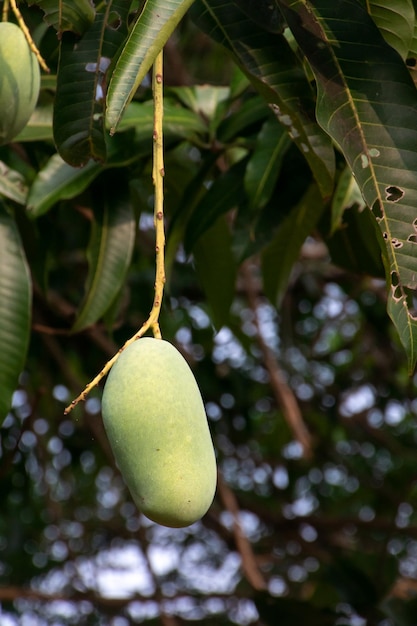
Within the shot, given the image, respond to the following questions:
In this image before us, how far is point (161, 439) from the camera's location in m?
0.67

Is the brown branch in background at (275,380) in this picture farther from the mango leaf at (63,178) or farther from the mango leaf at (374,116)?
the mango leaf at (374,116)

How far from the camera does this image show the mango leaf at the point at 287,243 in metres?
1.33

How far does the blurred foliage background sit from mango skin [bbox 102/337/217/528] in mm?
426

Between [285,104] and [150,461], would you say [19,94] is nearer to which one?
[285,104]

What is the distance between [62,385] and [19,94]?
1.61 meters

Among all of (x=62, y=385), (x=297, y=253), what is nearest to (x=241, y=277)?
(x=62, y=385)

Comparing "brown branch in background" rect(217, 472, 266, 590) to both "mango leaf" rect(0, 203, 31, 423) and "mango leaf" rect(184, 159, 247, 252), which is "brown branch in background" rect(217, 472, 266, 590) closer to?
"mango leaf" rect(184, 159, 247, 252)

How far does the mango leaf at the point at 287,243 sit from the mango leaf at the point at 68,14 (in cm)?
45

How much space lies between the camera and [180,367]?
2.32 feet

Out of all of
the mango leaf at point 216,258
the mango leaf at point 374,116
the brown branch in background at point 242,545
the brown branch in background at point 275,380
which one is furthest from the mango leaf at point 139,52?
the brown branch in background at point 275,380

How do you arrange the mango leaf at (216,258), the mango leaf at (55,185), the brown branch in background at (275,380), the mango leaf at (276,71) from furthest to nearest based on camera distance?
1. the brown branch in background at (275,380)
2. the mango leaf at (216,258)
3. the mango leaf at (55,185)
4. the mango leaf at (276,71)

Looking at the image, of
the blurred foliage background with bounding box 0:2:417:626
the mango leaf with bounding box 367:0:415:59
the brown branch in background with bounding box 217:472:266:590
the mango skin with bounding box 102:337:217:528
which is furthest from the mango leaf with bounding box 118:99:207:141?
the brown branch in background with bounding box 217:472:266:590

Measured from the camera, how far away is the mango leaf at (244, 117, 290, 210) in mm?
1209

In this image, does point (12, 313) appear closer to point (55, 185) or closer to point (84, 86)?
point (55, 185)
